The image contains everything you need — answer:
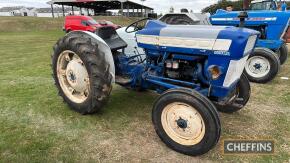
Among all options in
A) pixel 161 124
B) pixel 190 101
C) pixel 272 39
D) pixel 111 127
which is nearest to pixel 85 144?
pixel 111 127

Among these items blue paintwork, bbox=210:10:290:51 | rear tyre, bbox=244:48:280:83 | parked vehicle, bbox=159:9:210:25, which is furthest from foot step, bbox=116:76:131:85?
blue paintwork, bbox=210:10:290:51

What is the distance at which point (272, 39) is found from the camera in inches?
254

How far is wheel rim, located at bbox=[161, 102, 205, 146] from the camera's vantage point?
8.84 ft

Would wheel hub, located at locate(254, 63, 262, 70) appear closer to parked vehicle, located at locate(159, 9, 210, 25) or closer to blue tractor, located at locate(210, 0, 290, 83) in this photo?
blue tractor, located at locate(210, 0, 290, 83)

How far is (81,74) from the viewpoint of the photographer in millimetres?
3543

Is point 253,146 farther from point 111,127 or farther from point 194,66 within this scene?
point 111,127

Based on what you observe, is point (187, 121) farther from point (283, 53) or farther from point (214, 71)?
point (283, 53)

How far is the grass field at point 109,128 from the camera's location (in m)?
2.76

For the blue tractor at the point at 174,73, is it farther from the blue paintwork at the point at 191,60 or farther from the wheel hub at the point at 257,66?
the wheel hub at the point at 257,66

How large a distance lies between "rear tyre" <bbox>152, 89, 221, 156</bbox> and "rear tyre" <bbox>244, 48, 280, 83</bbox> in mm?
3353

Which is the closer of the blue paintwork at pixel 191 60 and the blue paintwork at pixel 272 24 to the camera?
the blue paintwork at pixel 191 60

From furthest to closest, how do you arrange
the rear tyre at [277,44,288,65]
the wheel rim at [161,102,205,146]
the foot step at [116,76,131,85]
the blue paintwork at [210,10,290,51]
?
1. the rear tyre at [277,44,288,65]
2. the blue paintwork at [210,10,290,51]
3. the foot step at [116,76,131,85]
4. the wheel rim at [161,102,205,146]

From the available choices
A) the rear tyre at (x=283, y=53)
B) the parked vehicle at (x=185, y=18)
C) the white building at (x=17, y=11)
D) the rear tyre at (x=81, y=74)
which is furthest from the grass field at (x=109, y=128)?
the white building at (x=17, y=11)

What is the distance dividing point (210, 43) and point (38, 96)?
313cm
